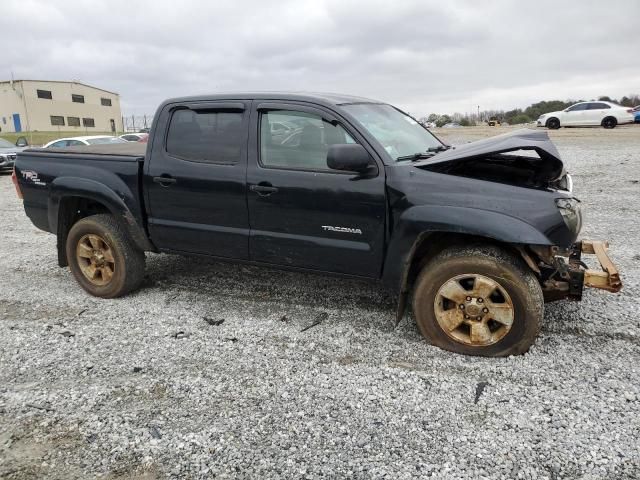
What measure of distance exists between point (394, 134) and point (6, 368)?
3.40m

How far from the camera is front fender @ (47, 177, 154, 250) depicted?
4.50 metres

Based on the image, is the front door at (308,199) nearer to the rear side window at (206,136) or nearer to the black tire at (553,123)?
the rear side window at (206,136)

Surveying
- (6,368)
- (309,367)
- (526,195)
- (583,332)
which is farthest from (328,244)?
(6,368)

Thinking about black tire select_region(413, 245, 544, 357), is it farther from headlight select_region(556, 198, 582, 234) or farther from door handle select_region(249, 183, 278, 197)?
door handle select_region(249, 183, 278, 197)

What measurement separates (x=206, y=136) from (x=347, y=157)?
4.74 ft

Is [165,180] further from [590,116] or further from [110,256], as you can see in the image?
[590,116]

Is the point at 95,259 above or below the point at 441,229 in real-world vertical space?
below

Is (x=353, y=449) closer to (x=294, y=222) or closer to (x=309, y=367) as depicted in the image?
(x=309, y=367)

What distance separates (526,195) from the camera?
10.7ft

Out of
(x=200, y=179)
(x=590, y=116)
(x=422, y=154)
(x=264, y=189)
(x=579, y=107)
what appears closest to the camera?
(x=264, y=189)

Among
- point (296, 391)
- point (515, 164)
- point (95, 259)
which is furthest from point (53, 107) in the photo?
point (296, 391)

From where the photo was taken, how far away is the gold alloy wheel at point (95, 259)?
4.79 m

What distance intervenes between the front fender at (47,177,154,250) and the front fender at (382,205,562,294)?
2.31m

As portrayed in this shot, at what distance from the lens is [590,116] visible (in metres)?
25.3
